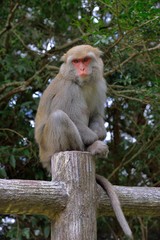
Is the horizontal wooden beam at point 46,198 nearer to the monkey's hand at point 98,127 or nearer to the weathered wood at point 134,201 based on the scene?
the weathered wood at point 134,201

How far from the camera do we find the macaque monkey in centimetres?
453

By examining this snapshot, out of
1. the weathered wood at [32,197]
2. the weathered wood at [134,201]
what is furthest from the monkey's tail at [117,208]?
the weathered wood at [32,197]

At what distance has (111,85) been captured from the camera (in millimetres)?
6238

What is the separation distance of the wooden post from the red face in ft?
4.07

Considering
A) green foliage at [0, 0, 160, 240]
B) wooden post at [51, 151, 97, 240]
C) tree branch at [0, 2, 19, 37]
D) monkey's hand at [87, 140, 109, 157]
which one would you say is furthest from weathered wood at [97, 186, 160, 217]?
tree branch at [0, 2, 19, 37]

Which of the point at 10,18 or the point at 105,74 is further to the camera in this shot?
the point at 10,18

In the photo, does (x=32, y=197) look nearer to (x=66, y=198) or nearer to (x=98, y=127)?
(x=66, y=198)

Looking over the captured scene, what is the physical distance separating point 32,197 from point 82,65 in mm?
1755

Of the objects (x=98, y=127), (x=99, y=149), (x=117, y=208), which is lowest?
(x=117, y=208)

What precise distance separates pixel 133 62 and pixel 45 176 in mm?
1687

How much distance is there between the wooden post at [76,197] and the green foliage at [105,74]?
1.86 meters

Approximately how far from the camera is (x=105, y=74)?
6.02 meters

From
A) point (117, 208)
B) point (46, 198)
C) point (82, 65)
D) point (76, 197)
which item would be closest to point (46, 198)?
point (46, 198)

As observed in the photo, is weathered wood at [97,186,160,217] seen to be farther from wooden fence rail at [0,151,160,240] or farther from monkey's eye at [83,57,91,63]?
monkey's eye at [83,57,91,63]
